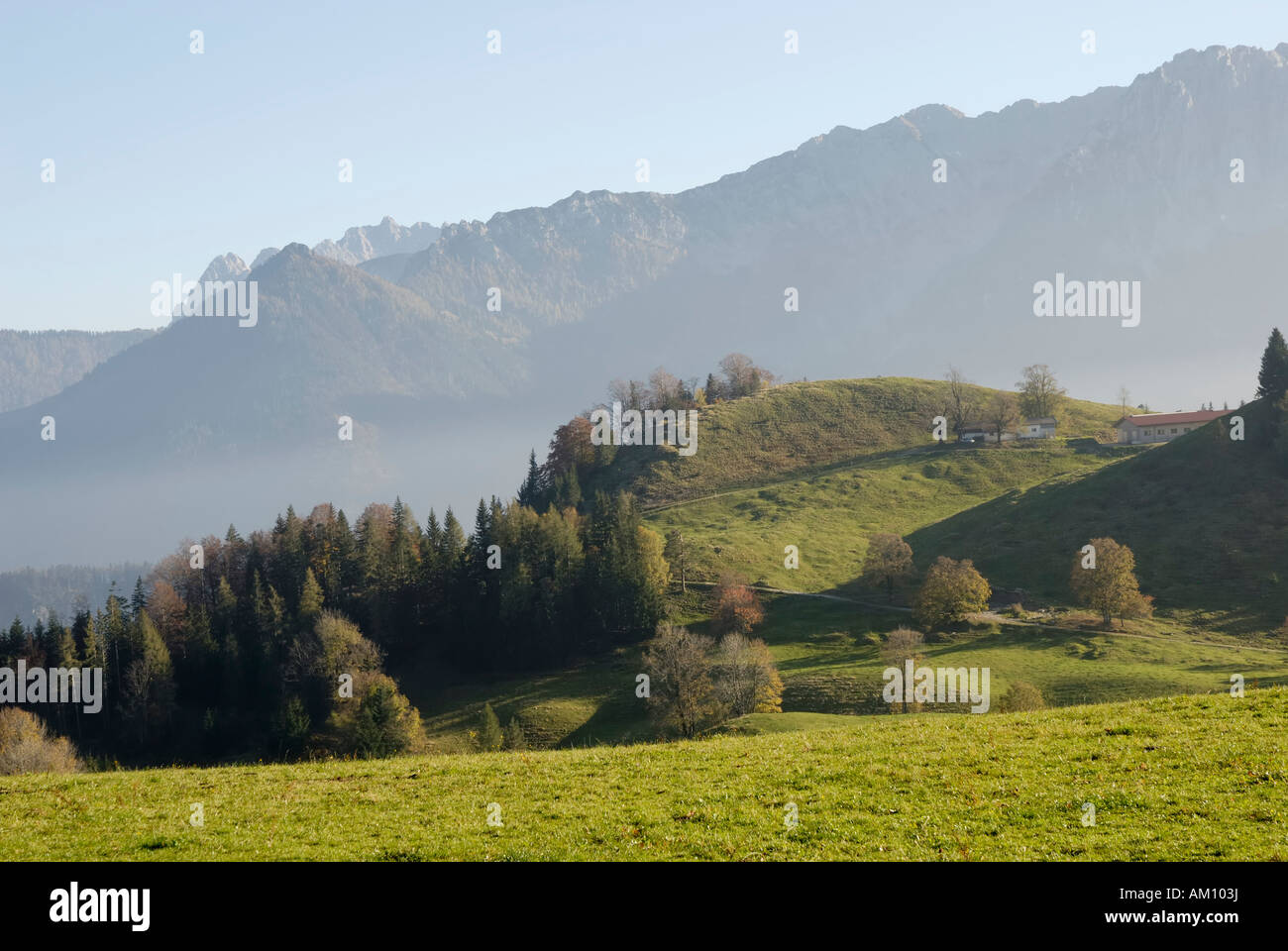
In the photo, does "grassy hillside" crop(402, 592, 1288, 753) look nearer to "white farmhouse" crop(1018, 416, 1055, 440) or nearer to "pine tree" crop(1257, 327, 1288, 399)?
"pine tree" crop(1257, 327, 1288, 399)

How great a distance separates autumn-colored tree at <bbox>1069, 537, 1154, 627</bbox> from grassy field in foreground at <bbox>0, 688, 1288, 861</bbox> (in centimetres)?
8026

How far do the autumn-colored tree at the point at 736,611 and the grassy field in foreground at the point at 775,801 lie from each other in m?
82.6

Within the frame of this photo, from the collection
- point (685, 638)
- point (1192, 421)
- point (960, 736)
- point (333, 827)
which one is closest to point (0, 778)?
point (333, 827)

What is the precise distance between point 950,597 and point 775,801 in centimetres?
9033

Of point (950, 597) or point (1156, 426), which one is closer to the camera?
point (950, 597)

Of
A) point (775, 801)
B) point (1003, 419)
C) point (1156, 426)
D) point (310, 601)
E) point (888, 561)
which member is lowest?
point (310, 601)

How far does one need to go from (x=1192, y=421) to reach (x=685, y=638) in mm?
139377

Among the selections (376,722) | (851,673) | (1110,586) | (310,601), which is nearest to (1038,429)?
(1110,586)

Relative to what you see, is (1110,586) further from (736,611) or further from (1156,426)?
(1156,426)

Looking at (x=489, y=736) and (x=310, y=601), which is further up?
(x=310, y=601)

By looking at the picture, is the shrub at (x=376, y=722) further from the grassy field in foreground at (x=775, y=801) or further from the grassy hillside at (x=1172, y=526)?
the grassy hillside at (x=1172, y=526)

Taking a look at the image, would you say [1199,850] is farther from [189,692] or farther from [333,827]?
[189,692]

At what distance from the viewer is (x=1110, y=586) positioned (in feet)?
339

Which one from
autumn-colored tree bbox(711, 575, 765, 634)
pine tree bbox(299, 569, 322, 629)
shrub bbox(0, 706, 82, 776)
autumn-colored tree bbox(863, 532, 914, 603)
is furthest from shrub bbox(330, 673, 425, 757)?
autumn-colored tree bbox(863, 532, 914, 603)
